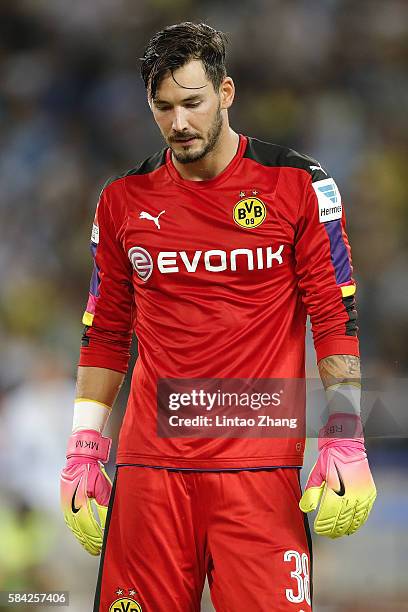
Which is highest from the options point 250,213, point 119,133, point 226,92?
point 119,133

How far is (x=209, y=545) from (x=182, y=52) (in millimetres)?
1179

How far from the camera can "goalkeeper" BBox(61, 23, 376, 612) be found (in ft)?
7.64

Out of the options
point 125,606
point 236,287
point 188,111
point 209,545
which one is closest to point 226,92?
point 188,111

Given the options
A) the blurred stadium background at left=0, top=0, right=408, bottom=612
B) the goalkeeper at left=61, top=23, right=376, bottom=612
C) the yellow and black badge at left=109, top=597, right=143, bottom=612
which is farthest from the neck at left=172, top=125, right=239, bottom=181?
the blurred stadium background at left=0, top=0, right=408, bottom=612

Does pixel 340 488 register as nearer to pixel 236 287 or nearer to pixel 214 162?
pixel 236 287

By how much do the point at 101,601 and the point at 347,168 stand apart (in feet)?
10.9

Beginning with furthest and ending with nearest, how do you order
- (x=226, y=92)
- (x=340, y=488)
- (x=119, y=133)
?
(x=119, y=133) < (x=226, y=92) < (x=340, y=488)

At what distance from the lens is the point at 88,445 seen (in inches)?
101

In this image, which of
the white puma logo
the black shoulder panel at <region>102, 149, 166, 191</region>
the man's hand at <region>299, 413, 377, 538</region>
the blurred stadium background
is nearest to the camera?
the man's hand at <region>299, 413, 377, 538</region>

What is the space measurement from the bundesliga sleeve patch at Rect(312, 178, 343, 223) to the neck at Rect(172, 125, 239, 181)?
Answer: 23 centimetres

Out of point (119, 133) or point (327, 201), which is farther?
point (119, 133)

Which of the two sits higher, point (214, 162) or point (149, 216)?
point (214, 162)

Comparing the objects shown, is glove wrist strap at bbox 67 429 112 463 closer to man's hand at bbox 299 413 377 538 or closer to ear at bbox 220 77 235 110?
man's hand at bbox 299 413 377 538

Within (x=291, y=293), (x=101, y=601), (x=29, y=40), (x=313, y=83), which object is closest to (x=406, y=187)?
(x=313, y=83)
